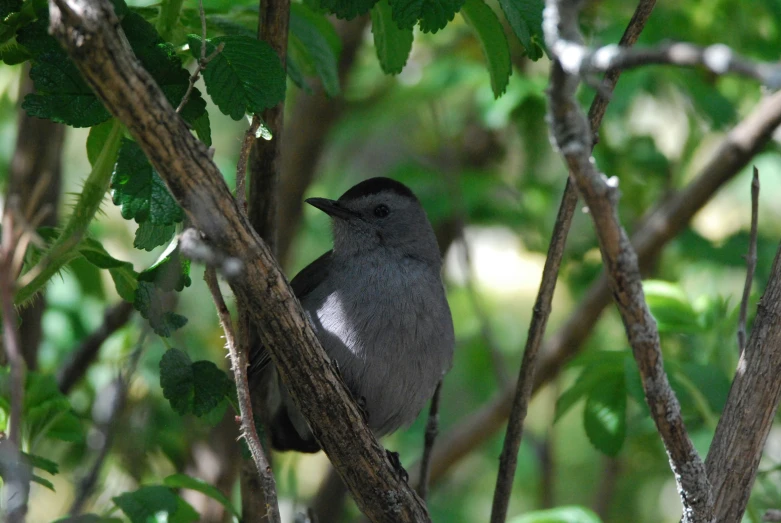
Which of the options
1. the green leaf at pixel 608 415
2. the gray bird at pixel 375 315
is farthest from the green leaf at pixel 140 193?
the green leaf at pixel 608 415

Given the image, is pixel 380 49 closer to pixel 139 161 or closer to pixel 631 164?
pixel 139 161

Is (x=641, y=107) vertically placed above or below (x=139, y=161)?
above

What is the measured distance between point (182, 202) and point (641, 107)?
5.12 meters

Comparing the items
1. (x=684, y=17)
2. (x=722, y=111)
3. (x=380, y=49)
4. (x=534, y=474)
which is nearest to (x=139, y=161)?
(x=380, y=49)

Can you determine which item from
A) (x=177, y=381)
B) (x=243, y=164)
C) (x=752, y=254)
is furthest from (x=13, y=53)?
(x=752, y=254)

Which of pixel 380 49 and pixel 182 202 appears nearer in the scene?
pixel 182 202

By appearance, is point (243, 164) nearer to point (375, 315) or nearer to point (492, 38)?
point (492, 38)

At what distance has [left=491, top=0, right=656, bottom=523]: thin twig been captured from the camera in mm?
2520

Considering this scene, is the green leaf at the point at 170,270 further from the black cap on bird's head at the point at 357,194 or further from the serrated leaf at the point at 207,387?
the black cap on bird's head at the point at 357,194

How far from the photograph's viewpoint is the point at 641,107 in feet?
21.0

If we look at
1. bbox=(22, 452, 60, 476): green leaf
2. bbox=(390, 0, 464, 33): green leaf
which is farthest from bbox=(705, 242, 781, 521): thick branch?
bbox=(22, 452, 60, 476): green leaf

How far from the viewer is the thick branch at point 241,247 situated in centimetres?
176

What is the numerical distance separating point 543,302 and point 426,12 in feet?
3.34

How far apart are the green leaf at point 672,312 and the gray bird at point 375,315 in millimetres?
893
